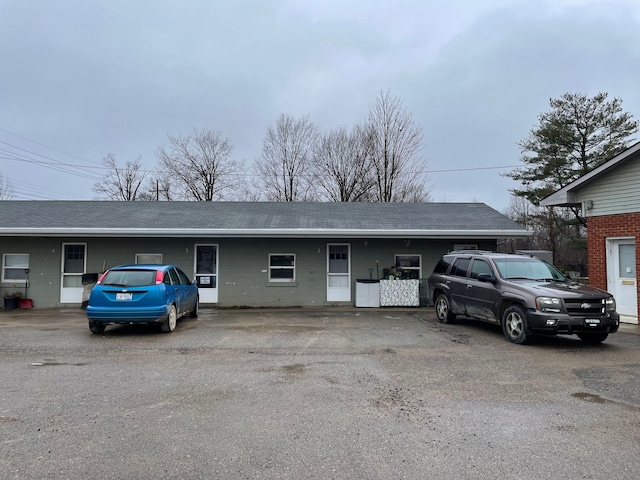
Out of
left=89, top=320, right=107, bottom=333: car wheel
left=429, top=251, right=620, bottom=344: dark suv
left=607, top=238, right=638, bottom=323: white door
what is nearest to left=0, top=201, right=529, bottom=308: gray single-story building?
left=607, top=238, right=638, bottom=323: white door

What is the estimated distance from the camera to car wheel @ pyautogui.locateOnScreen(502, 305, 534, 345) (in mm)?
7824

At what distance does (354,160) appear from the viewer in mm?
31641

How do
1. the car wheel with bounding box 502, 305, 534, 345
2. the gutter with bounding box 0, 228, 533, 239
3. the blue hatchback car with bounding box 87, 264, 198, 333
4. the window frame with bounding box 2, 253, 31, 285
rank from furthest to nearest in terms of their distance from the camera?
the window frame with bounding box 2, 253, 31, 285
the gutter with bounding box 0, 228, 533, 239
the blue hatchback car with bounding box 87, 264, 198, 333
the car wheel with bounding box 502, 305, 534, 345

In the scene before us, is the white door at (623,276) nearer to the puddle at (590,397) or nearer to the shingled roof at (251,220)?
the shingled roof at (251,220)

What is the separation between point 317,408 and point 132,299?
5602 mm

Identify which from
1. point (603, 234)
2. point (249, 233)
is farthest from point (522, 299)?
point (249, 233)

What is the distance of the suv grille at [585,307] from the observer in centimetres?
757

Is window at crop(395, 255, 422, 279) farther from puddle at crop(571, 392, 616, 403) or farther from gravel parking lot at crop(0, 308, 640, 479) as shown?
puddle at crop(571, 392, 616, 403)

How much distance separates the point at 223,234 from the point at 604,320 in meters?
10.4

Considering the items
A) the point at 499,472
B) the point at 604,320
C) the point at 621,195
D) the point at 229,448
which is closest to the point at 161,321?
the point at 229,448

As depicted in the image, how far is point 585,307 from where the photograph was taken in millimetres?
7602

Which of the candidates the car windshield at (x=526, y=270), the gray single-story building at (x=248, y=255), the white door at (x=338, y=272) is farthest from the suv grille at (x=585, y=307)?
the white door at (x=338, y=272)

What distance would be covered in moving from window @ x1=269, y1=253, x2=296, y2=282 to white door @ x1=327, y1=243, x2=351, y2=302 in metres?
1.25

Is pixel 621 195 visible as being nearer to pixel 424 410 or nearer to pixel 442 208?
pixel 442 208
